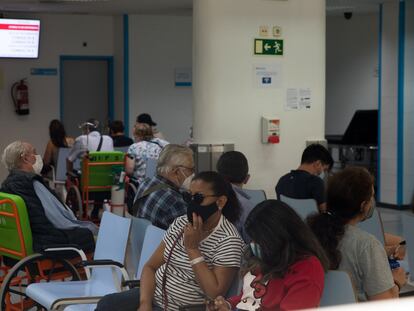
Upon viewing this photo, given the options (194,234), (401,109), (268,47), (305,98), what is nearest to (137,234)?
(194,234)

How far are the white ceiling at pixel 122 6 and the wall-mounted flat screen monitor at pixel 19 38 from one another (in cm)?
25

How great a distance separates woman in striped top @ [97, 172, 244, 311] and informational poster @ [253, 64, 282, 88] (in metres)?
3.69

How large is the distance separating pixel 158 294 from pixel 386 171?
27.4 feet

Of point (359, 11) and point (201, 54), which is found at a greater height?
point (359, 11)

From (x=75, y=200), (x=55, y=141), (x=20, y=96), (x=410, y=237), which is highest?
(x=20, y=96)

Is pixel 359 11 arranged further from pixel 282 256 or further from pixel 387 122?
pixel 282 256

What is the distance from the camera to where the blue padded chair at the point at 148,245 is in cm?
425

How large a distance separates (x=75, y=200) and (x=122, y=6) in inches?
168

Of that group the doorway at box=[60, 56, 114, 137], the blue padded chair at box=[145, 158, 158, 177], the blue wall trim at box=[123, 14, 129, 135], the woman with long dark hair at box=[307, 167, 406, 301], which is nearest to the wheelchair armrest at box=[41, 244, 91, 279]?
the woman with long dark hair at box=[307, 167, 406, 301]

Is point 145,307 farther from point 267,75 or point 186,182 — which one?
point 267,75

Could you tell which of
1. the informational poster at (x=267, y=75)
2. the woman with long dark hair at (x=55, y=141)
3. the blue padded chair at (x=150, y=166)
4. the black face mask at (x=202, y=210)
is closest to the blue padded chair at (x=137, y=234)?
the black face mask at (x=202, y=210)


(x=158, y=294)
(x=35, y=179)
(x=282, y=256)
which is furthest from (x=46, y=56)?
(x=282, y=256)

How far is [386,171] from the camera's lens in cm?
1173

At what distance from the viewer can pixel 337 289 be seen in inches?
119
